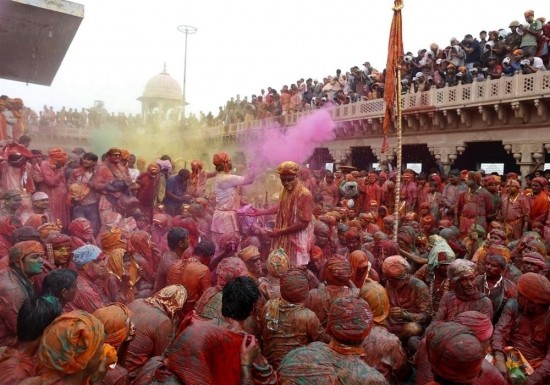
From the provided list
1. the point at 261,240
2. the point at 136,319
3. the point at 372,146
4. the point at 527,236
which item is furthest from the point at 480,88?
the point at 136,319

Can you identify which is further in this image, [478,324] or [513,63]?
[513,63]

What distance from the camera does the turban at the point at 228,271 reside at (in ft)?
12.3

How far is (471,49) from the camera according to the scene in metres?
15.1

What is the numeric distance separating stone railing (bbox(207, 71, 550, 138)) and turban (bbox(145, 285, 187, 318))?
13.6m

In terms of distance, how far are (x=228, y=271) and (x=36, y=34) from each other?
9.89 ft

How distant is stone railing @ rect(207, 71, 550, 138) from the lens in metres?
14.1

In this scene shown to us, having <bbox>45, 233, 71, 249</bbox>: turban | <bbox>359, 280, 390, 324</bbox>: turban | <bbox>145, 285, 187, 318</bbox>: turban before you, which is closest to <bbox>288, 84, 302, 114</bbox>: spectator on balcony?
<bbox>45, 233, 71, 249</bbox>: turban

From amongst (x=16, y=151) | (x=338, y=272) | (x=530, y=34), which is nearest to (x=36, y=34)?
(x=16, y=151)

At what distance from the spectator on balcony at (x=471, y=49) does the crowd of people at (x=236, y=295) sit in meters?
8.01

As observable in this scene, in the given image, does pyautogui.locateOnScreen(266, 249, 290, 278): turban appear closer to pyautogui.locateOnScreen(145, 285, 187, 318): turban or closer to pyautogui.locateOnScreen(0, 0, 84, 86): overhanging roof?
pyautogui.locateOnScreen(145, 285, 187, 318): turban

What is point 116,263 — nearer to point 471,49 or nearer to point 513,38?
point 513,38

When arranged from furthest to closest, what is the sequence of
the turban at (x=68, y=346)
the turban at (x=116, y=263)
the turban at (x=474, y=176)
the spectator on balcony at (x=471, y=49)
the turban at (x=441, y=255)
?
1. the spectator on balcony at (x=471, y=49)
2. the turban at (x=474, y=176)
3. the turban at (x=441, y=255)
4. the turban at (x=116, y=263)
5. the turban at (x=68, y=346)

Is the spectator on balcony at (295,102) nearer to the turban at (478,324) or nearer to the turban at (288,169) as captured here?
the turban at (288,169)

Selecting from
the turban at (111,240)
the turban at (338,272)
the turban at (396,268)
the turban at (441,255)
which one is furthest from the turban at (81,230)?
the turban at (441,255)
